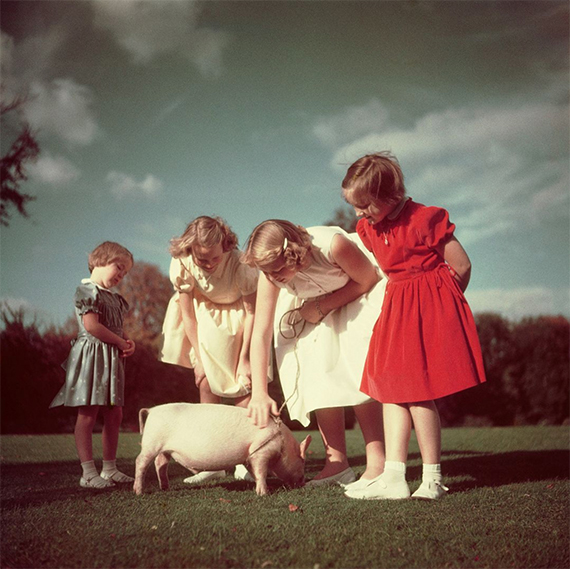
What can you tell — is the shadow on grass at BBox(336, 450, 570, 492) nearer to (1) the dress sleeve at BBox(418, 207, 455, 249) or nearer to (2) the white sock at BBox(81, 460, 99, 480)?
(1) the dress sleeve at BBox(418, 207, 455, 249)

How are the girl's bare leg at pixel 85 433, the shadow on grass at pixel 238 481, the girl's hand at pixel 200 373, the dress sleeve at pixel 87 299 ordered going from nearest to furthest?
the shadow on grass at pixel 238 481, the girl's bare leg at pixel 85 433, the dress sleeve at pixel 87 299, the girl's hand at pixel 200 373

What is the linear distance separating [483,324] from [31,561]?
13.1 metres

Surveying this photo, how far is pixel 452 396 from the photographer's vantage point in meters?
12.9

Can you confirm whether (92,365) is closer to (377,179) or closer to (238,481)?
(238,481)

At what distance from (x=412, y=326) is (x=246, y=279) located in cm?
133

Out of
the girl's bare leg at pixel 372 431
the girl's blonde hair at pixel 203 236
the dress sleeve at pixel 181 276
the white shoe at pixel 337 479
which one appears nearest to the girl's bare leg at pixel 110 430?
the dress sleeve at pixel 181 276

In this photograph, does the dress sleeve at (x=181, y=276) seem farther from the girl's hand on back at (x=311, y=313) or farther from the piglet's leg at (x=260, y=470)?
the piglet's leg at (x=260, y=470)

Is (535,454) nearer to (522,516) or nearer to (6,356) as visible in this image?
(522,516)

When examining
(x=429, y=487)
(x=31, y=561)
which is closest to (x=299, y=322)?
(x=429, y=487)

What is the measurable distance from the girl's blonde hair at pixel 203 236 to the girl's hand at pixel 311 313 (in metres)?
0.68

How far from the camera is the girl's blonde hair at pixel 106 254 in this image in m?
3.97

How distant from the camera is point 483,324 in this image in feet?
45.5

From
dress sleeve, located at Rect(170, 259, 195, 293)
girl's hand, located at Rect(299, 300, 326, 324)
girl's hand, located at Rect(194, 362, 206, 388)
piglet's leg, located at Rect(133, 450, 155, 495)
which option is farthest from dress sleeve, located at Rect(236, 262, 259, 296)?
piglet's leg, located at Rect(133, 450, 155, 495)

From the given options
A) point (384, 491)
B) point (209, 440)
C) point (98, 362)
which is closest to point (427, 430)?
point (384, 491)
